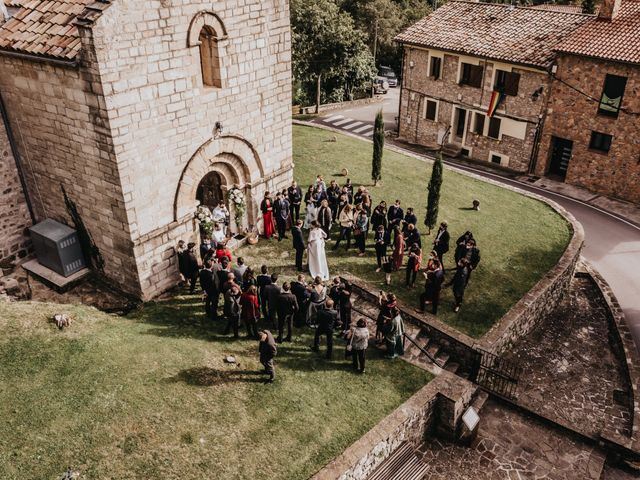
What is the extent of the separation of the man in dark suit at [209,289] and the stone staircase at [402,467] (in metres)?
5.41

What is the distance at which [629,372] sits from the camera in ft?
48.8

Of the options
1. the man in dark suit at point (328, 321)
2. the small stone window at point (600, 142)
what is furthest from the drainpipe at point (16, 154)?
the small stone window at point (600, 142)

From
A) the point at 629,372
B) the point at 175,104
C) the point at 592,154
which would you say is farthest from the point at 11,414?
the point at 592,154

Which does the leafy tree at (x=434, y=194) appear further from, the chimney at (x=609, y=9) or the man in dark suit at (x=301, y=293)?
the chimney at (x=609, y=9)

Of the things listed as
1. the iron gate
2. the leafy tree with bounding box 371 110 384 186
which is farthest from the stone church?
the iron gate

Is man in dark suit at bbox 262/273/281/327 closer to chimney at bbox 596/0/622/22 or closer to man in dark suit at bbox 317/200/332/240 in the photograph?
man in dark suit at bbox 317/200/332/240

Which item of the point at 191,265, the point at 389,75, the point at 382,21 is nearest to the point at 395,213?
the point at 191,265

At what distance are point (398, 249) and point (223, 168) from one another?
5656mm

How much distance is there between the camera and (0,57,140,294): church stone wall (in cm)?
1182

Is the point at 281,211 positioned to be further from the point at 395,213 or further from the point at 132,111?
the point at 132,111

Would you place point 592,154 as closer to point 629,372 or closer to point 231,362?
point 629,372

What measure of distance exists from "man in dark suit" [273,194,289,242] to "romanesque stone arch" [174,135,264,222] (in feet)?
2.67

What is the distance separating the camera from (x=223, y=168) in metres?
15.6

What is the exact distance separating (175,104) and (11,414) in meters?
7.61
